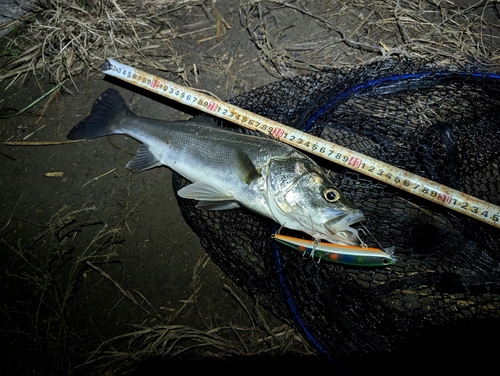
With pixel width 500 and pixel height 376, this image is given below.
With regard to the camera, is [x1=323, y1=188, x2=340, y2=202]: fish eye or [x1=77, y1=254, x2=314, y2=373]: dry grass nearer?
[x1=323, y1=188, x2=340, y2=202]: fish eye

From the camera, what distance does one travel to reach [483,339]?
8.86 feet

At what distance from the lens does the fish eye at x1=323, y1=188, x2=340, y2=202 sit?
2850 mm

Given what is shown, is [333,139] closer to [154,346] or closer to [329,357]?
[329,357]

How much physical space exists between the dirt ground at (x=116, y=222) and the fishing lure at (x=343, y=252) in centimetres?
79

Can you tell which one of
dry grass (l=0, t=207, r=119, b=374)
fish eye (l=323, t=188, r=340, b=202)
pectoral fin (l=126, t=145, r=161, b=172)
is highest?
fish eye (l=323, t=188, r=340, b=202)

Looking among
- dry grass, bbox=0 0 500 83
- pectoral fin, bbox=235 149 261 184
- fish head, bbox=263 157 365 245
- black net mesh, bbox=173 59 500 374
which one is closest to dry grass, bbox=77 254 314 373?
black net mesh, bbox=173 59 500 374

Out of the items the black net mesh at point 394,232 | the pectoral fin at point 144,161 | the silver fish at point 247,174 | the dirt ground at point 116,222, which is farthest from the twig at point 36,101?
the black net mesh at point 394,232

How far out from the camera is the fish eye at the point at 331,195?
2850 millimetres

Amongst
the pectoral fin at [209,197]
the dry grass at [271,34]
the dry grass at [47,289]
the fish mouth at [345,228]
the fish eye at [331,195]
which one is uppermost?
the dry grass at [271,34]

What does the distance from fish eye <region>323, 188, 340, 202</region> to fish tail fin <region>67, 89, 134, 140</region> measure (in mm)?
2043

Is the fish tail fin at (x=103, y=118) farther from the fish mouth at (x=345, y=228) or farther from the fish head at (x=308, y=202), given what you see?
the fish mouth at (x=345, y=228)

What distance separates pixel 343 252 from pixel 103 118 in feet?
8.47

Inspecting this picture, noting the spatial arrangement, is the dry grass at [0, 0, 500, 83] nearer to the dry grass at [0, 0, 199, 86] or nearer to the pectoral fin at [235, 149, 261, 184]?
the dry grass at [0, 0, 199, 86]

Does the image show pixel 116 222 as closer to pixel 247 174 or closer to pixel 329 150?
pixel 247 174
